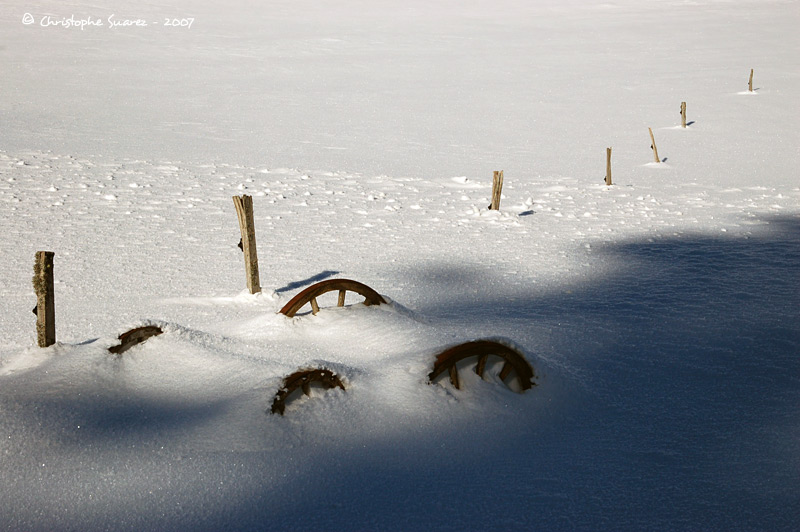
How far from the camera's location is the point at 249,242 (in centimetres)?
510

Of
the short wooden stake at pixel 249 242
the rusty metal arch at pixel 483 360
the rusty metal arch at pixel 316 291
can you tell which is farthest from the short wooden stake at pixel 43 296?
the rusty metal arch at pixel 483 360

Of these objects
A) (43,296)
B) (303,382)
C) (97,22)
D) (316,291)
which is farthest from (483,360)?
(97,22)

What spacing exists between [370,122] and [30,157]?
621 centimetres

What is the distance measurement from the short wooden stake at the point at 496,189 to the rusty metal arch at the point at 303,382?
16.7ft

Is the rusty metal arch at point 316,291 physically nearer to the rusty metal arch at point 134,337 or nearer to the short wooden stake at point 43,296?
the rusty metal arch at point 134,337

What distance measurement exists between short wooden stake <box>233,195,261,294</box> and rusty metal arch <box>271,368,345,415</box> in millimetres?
2066

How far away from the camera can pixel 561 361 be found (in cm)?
405

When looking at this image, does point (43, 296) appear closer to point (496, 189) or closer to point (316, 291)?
point (316, 291)

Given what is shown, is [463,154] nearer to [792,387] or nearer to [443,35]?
[792,387]

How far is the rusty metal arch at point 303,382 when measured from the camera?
10.0ft

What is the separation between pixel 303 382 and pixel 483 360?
84cm

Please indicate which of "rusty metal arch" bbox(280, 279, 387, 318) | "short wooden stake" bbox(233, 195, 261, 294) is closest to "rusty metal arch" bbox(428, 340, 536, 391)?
"rusty metal arch" bbox(280, 279, 387, 318)

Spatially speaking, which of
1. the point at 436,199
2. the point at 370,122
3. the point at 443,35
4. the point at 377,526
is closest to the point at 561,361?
the point at 377,526

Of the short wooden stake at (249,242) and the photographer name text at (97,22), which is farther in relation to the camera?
the photographer name text at (97,22)
